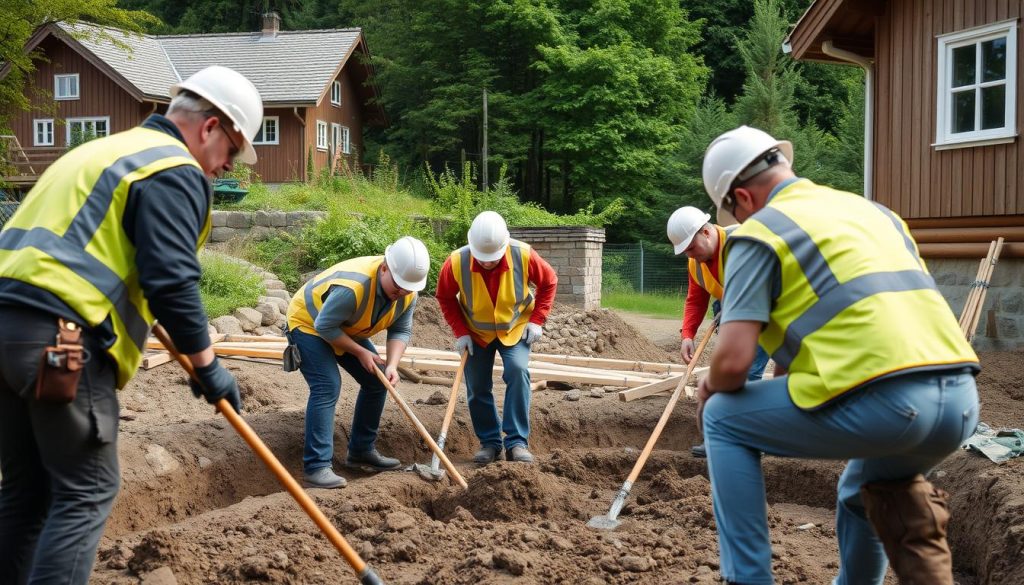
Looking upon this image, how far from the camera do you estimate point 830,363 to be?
286 centimetres

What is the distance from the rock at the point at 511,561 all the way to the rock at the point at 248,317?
757 centimetres

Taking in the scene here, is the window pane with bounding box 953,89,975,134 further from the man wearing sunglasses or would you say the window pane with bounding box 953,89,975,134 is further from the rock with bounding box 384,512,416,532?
the man wearing sunglasses

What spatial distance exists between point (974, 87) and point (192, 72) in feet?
79.1

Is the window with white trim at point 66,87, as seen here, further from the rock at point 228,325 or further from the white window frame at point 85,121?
the rock at point 228,325

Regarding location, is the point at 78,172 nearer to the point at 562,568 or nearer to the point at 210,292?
the point at 562,568

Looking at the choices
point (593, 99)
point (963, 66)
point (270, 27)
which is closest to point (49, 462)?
point (963, 66)

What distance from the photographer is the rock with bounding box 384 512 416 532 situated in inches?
195

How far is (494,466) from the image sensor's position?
19.1 feet

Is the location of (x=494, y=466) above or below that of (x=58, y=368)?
below

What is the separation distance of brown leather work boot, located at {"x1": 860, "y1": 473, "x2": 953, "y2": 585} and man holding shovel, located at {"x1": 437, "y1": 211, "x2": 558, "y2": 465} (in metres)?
3.70

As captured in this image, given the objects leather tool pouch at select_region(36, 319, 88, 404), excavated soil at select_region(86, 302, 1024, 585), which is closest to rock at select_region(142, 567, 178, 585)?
excavated soil at select_region(86, 302, 1024, 585)

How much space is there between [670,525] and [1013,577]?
170 centimetres

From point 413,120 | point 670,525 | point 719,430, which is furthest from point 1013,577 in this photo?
point 413,120

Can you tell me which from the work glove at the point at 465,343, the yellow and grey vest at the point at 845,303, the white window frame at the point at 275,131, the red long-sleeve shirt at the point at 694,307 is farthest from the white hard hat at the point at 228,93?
the white window frame at the point at 275,131
